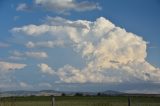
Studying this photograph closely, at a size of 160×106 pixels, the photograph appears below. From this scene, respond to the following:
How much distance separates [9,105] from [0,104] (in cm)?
76

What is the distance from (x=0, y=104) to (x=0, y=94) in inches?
91.6

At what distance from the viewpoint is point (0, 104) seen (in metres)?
30.0

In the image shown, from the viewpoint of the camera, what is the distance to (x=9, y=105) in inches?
1202

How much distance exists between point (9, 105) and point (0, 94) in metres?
1.99

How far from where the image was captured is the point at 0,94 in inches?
1268

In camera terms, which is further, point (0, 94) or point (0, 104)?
point (0, 94)
